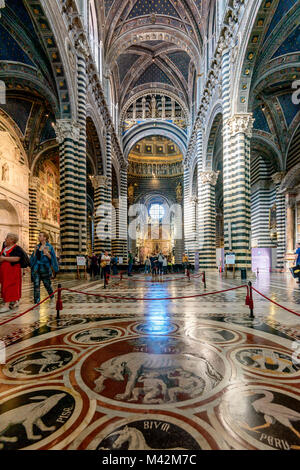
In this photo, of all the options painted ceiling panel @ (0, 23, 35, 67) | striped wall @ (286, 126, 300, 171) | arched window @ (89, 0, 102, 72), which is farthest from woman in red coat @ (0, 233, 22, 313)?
striped wall @ (286, 126, 300, 171)

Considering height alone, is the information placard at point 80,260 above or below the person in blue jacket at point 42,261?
below

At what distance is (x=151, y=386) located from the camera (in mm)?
1721

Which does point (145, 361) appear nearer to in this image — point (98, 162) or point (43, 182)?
point (98, 162)

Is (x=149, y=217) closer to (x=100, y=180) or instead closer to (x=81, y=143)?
(x=100, y=180)

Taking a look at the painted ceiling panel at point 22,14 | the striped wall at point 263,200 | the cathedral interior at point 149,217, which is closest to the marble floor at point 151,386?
the cathedral interior at point 149,217

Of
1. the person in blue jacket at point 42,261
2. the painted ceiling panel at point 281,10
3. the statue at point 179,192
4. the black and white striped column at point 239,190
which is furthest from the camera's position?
the statue at point 179,192

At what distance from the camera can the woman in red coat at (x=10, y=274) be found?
439 centimetres

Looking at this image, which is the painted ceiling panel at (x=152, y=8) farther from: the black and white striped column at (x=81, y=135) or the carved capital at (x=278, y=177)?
the carved capital at (x=278, y=177)

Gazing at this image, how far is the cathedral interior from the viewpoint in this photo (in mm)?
1464

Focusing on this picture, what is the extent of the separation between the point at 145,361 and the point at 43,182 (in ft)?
76.2

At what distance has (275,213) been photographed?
2053 cm

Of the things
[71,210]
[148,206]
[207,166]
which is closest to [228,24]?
[207,166]

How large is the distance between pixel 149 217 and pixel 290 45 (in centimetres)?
2726

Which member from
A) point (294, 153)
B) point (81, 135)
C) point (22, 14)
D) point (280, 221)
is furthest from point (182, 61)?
point (280, 221)
